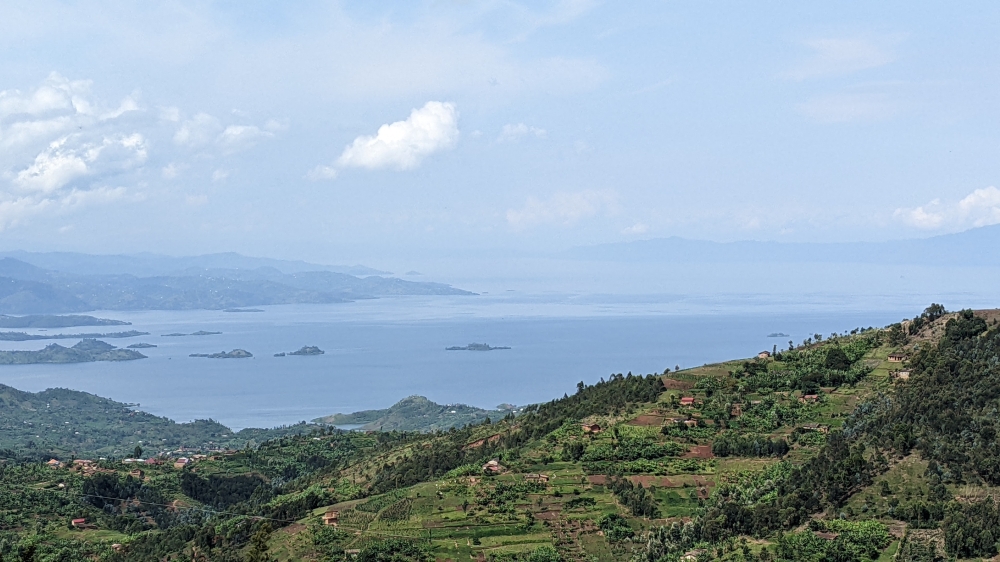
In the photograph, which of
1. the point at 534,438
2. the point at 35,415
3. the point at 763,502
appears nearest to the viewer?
the point at 763,502

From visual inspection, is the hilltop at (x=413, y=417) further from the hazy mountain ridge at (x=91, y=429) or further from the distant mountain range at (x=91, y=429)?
the hazy mountain ridge at (x=91, y=429)

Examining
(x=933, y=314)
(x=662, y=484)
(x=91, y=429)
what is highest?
(x=933, y=314)

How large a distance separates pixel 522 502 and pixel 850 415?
59.0ft

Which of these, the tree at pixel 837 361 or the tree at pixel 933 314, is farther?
the tree at pixel 933 314

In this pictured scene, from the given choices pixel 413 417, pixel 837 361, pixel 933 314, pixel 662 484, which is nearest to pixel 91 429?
pixel 413 417

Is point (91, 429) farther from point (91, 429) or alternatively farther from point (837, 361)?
point (837, 361)

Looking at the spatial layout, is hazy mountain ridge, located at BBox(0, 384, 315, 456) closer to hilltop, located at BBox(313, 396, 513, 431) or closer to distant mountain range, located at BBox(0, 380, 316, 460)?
distant mountain range, located at BBox(0, 380, 316, 460)

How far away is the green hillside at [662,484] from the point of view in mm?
36656

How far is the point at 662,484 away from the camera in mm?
43844

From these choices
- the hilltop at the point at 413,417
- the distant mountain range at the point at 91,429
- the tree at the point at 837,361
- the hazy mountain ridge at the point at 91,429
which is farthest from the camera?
the hilltop at the point at 413,417

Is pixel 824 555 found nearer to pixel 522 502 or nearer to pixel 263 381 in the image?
pixel 522 502

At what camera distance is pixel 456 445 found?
2224 inches

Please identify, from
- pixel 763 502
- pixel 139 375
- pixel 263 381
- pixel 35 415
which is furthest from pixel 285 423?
pixel 763 502

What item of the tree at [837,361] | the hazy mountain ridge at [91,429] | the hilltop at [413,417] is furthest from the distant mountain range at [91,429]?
the tree at [837,361]
